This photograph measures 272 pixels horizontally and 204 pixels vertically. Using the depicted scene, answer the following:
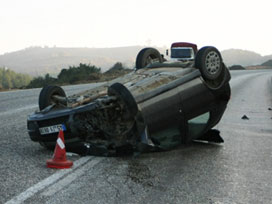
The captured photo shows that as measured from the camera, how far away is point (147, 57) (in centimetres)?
721

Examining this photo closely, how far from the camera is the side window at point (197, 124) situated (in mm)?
5625

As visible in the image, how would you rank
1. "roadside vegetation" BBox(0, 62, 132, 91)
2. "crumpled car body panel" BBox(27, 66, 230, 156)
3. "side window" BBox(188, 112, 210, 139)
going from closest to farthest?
"crumpled car body panel" BBox(27, 66, 230, 156) → "side window" BBox(188, 112, 210, 139) → "roadside vegetation" BBox(0, 62, 132, 91)

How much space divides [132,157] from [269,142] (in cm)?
281

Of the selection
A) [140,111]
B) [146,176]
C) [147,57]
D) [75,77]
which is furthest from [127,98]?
[75,77]

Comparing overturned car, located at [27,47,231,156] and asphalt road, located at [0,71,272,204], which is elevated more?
overturned car, located at [27,47,231,156]

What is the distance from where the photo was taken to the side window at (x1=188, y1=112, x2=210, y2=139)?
5.62 metres

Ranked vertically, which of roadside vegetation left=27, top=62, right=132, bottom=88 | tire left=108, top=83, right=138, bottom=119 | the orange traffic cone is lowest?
roadside vegetation left=27, top=62, right=132, bottom=88

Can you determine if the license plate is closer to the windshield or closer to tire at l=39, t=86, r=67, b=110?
tire at l=39, t=86, r=67, b=110

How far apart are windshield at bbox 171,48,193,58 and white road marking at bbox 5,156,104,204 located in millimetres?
4353

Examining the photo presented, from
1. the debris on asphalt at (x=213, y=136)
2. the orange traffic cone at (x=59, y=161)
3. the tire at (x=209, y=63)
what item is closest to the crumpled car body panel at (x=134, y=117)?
the tire at (x=209, y=63)

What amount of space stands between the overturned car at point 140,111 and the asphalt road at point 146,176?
23 cm

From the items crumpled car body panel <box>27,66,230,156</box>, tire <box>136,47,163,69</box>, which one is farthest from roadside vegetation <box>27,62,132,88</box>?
crumpled car body panel <box>27,66,230,156</box>

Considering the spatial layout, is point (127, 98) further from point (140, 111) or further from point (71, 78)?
point (71, 78)

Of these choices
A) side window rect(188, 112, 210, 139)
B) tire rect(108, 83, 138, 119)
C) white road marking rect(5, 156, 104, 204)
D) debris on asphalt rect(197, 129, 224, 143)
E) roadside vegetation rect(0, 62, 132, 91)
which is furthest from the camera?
roadside vegetation rect(0, 62, 132, 91)
